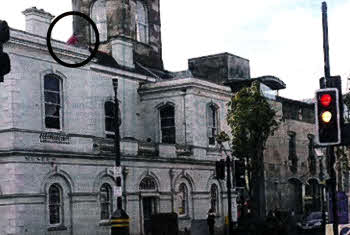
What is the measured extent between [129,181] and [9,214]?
311 inches

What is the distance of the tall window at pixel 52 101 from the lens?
32.4 m

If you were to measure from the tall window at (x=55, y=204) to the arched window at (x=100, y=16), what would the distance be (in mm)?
17005

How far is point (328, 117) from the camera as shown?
12.7m

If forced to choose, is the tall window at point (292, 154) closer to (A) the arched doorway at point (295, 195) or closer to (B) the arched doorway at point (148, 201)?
(A) the arched doorway at point (295, 195)

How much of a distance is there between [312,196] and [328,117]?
155 feet

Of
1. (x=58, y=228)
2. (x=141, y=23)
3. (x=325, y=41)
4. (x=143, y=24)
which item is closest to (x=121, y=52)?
(x=141, y=23)

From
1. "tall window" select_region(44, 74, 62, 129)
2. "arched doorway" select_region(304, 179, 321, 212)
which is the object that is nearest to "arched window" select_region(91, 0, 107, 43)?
"tall window" select_region(44, 74, 62, 129)

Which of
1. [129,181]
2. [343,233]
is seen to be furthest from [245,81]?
[343,233]

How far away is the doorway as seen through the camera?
36875mm

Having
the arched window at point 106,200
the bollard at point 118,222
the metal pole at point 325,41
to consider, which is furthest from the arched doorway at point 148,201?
the metal pole at point 325,41

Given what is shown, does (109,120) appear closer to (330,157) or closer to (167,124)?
(167,124)

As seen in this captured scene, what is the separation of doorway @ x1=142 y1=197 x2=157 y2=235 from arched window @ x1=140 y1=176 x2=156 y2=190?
2.02ft

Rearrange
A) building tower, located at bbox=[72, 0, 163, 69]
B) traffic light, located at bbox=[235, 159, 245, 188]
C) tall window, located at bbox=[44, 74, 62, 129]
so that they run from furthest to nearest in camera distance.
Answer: building tower, located at bbox=[72, 0, 163, 69] → tall window, located at bbox=[44, 74, 62, 129] → traffic light, located at bbox=[235, 159, 245, 188]

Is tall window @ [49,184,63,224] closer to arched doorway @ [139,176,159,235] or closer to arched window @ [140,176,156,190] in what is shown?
arched doorway @ [139,176,159,235]
